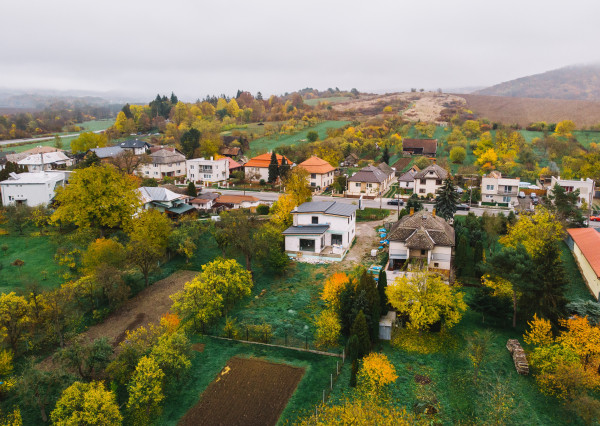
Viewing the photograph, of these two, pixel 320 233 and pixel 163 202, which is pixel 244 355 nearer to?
pixel 320 233

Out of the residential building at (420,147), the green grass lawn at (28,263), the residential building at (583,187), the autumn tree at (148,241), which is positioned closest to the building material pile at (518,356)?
the autumn tree at (148,241)

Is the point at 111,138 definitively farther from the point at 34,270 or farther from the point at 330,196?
the point at 34,270

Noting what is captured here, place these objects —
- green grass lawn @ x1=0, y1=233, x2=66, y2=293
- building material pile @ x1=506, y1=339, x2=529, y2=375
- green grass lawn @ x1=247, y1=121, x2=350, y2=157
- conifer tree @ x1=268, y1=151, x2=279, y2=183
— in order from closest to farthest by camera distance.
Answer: building material pile @ x1=506, y1=339, x2=529, y2=375 < green grass lawn @ x1=0, y1=233, x2=66, y2=293 < conifer tree @ x1=268, y1=151, x2=279, y2=183 < green grass lawn @ x1=247, y1=121, x2=350, y2=157

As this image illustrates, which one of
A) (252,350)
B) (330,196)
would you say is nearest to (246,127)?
(330,196)

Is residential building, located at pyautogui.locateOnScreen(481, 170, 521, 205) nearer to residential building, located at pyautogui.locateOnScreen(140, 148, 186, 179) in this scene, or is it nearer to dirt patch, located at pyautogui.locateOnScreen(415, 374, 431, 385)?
dirt patch, located at pyautogui.locateOnScreen(415, 374, 431, 385)

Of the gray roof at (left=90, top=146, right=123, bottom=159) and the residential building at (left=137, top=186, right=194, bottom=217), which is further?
the gray roof at (left=90, top=146, right=123, bottom=159)

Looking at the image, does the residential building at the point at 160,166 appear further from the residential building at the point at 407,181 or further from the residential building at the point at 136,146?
the residential building at the point at 407,181

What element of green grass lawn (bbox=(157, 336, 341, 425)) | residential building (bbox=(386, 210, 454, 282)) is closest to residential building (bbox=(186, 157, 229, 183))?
residential building (bbox=(386, 210, 454, 282))
